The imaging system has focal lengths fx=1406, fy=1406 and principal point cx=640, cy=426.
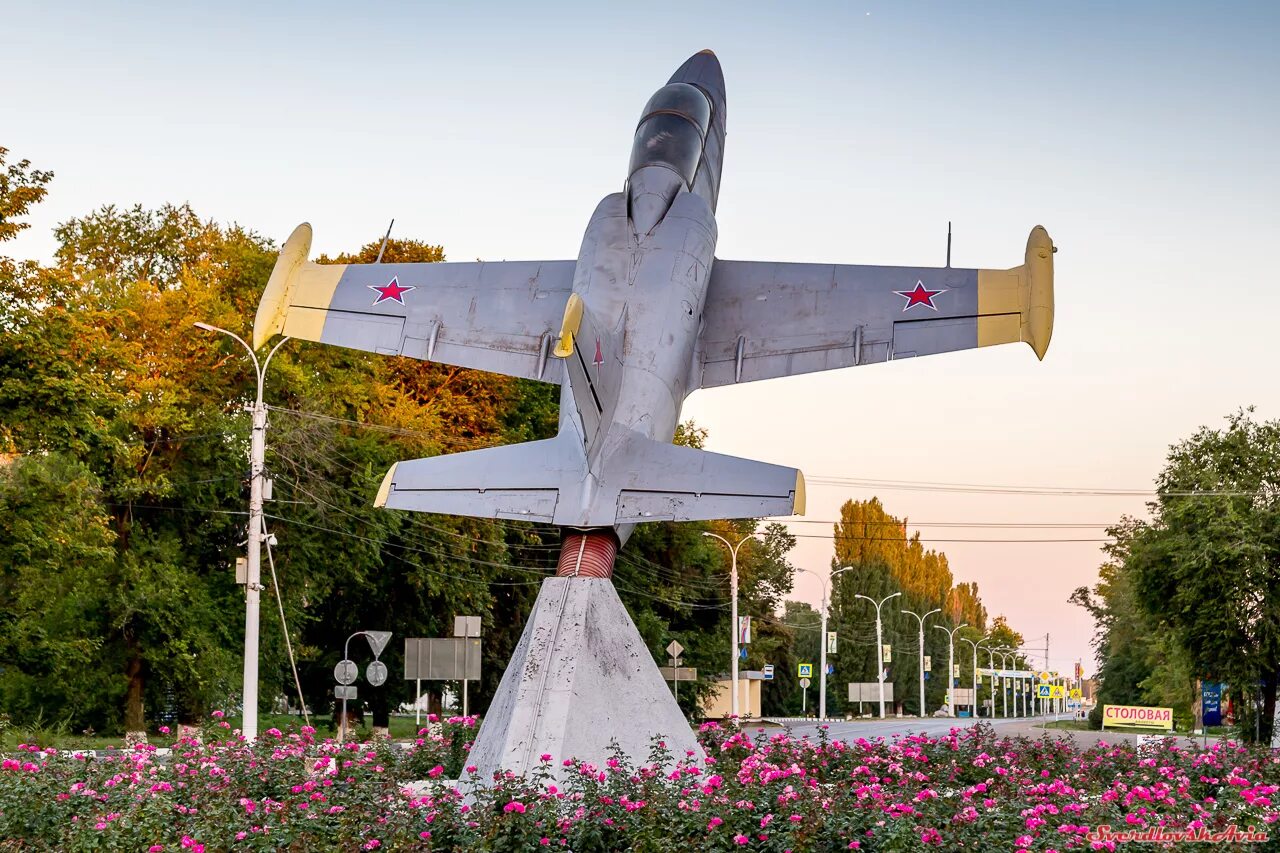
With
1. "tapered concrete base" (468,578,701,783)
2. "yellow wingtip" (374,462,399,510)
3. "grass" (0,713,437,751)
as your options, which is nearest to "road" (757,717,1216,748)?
"tapered concrete base" (468,578,701,783)

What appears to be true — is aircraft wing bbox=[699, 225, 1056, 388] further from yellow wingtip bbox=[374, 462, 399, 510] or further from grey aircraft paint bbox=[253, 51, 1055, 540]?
yellow wingtip bbox=[374, 462, 399, 510]

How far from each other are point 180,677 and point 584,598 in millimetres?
19737

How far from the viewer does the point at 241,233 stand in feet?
136

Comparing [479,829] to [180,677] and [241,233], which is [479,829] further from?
[241,233]

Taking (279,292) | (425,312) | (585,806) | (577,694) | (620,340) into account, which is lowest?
(585,806)

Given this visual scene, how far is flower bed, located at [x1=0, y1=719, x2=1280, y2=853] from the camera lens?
34.3 ft

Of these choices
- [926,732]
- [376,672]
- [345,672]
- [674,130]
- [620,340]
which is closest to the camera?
[620,340]

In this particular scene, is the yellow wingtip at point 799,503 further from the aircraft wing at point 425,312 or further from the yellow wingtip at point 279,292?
the yellow wingtip at point 279,292

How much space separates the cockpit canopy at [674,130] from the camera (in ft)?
60.4

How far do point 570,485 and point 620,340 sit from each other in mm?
1954

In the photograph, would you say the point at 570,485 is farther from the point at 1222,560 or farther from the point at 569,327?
the point at 1222,560

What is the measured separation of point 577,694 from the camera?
14.0 metres

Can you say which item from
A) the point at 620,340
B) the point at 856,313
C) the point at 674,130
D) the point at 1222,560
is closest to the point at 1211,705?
the point at 1222,560

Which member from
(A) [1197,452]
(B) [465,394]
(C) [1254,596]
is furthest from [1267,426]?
(B) [465,394]
